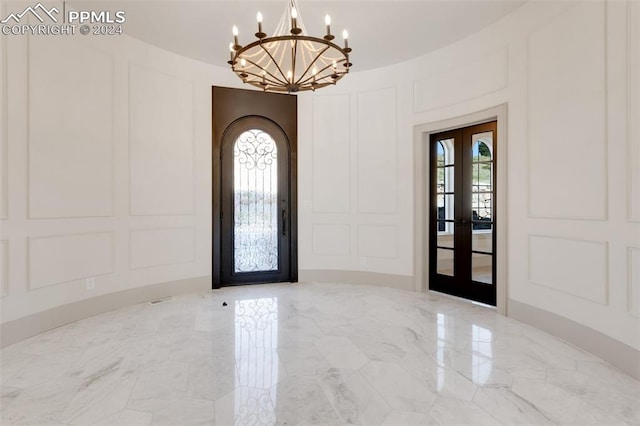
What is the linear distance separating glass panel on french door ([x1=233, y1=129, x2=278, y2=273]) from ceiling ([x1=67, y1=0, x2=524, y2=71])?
4.48 feet

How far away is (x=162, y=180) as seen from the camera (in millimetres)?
4574

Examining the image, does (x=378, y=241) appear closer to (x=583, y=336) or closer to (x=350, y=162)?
(x=350, y=162)

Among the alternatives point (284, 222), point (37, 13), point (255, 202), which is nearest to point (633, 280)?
point (284, 222)

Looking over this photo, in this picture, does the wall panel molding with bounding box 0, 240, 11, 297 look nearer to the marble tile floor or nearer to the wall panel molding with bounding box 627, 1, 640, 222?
the marble tile floor

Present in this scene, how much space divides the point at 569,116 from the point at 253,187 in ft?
12.8

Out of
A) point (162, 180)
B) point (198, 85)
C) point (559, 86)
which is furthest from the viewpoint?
point (198, 85)

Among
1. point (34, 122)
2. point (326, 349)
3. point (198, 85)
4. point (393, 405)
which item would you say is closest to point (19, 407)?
point (326, 349)

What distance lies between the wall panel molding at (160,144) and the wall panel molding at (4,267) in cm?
135

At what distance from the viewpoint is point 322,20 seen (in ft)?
12.4

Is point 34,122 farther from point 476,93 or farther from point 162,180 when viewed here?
point 476,93

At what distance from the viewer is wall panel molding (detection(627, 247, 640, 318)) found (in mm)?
2516

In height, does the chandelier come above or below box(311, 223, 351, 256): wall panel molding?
above

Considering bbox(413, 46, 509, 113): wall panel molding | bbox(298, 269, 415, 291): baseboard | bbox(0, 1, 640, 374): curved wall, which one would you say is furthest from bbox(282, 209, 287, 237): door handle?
bbox(413, 46, 509, 113): wall panel molding

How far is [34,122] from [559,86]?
4850 mm
